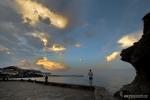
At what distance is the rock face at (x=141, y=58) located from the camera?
38656mm

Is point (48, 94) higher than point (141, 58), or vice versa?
point (141, 58)

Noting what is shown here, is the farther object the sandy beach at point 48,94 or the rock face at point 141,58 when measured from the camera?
the rock face at point 141,58

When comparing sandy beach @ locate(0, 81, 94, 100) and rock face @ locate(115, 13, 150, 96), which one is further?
rock face @ locate(115, 13, 150, 96)

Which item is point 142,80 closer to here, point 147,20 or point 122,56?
point 122,56

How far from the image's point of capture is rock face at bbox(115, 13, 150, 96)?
38656 millimetres

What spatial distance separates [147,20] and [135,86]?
45.3 ft

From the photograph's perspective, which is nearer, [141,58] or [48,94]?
[48,94]

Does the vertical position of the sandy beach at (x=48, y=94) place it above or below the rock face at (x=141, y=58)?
below

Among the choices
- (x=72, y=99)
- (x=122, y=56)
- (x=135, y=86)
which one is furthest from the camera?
(x=122, y=56)

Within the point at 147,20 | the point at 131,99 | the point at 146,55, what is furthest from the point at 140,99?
the point at 147,20

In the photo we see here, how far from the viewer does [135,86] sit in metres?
39.6

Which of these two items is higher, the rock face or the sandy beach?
the rock face

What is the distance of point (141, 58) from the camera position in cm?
4038

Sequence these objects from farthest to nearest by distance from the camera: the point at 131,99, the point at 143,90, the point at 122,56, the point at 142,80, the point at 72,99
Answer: the point at 122,56 < the point at 142,80 < the point at 143,90 < the point at 72,99 < the point at 131,99
